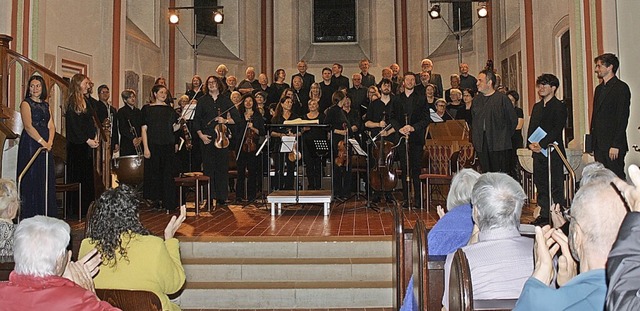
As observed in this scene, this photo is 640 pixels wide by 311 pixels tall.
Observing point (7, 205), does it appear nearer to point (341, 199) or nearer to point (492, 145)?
point (492, 145)

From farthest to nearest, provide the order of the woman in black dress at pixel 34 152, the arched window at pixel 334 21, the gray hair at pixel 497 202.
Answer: the arched window at pixel 334 21, the woman in black dress at pixel 34 152, the gray hair at pixel 497 202

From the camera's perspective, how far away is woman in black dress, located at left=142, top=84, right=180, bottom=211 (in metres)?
7.55

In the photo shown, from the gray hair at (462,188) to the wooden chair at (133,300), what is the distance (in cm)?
169

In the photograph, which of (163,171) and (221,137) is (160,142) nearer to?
(163,171)

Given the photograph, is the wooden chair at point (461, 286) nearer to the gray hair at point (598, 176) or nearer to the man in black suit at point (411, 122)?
the gray hair at point (598, 176)

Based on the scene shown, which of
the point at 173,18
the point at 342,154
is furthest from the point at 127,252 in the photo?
the point at 173,18

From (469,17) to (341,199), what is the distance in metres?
6.40

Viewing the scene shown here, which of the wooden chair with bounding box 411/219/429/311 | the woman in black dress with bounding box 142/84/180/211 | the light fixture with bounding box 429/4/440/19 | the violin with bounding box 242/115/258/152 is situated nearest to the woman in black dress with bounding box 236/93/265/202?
the violin with bounding box 242/115/258/152

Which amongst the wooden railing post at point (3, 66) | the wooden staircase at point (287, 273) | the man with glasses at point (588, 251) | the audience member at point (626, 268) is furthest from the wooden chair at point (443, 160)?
the audience member at point (626, 268)

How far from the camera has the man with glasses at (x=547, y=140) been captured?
6344 millimetres

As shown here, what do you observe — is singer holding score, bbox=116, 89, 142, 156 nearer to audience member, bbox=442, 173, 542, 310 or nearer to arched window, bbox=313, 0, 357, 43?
audience member, bbox=442, 173, 542, 310

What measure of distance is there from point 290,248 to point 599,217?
4.14 meters

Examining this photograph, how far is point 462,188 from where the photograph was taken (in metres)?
3.45

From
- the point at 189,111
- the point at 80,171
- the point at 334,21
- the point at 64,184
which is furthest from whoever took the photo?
the point at 334,21
